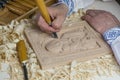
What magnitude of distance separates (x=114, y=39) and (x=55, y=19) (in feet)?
0.54

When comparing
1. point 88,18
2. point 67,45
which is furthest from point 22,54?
point 88,18

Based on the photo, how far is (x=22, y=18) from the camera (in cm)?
81

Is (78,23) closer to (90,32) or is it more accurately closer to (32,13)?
(90,32)

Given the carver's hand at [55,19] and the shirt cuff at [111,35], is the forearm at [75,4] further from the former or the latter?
the shirt cuff at [111,35]

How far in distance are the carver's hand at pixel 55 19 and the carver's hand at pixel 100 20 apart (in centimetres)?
7

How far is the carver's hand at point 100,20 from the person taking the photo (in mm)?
721

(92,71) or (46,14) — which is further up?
(46,14)

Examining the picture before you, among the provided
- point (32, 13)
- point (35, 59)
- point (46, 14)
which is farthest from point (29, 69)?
point (32, 13)

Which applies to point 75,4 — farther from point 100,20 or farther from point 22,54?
point 22,54

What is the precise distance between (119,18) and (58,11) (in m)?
0.20

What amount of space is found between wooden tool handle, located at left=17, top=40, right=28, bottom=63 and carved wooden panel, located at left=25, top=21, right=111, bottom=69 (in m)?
0.02

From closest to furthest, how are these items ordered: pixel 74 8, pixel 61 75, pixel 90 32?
pixel 61 75
pixel 90 32
pixel 74 8

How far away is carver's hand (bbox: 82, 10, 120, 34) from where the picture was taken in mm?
721

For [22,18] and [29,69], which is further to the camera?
[22,18]
